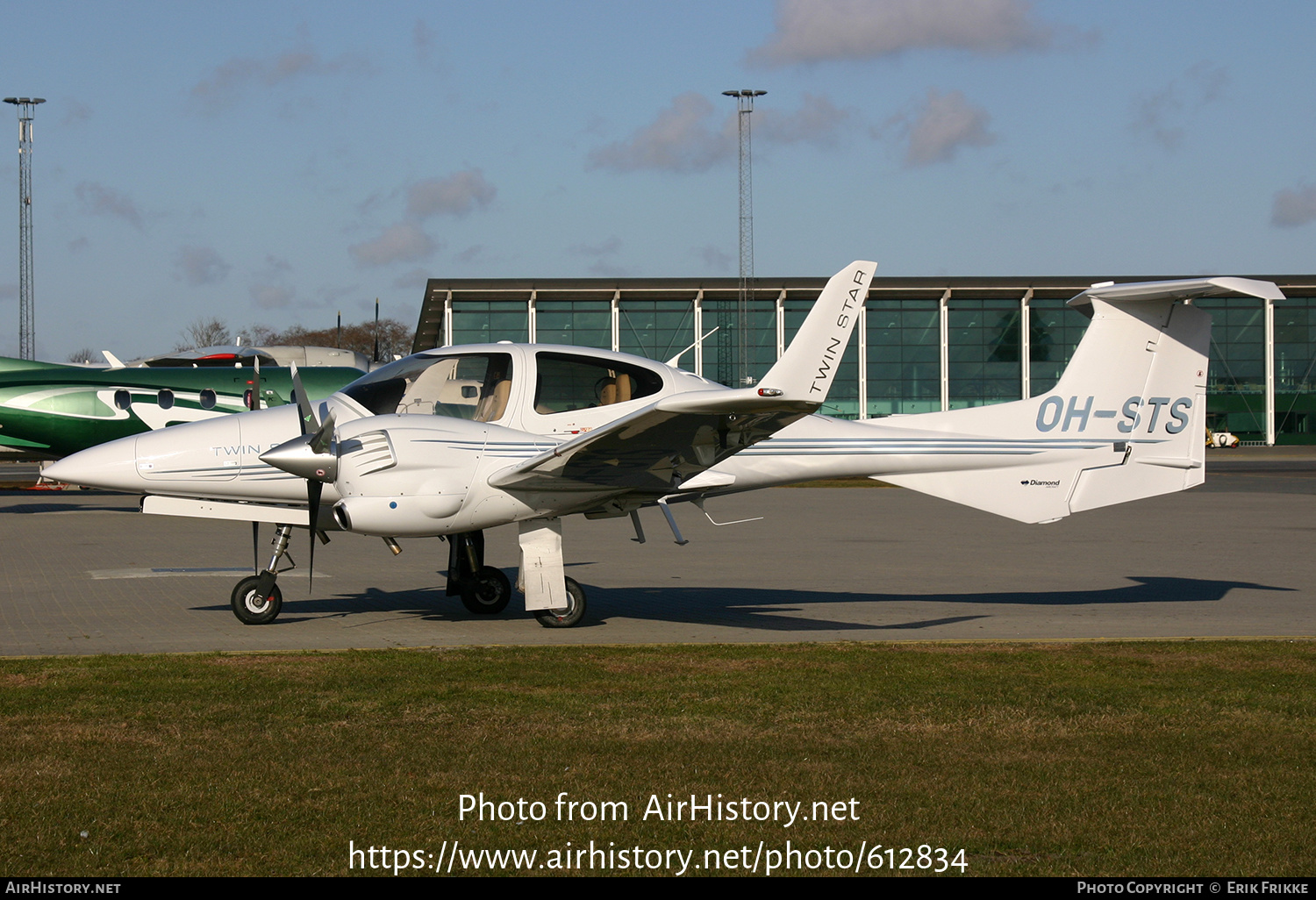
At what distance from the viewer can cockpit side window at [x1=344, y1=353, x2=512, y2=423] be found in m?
11.2

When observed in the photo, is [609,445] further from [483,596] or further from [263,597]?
[263,597]

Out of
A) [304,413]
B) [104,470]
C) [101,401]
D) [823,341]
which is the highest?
[823,341]

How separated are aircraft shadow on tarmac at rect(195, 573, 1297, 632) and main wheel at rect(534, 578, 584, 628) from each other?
0.21 meters

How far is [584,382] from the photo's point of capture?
37.8 feet

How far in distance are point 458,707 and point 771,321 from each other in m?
61.7

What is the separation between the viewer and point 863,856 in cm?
511

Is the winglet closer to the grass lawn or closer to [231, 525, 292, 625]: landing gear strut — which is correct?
the grass lawn

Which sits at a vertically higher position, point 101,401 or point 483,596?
point 101,401

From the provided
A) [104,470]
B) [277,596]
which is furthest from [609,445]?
[104,470]

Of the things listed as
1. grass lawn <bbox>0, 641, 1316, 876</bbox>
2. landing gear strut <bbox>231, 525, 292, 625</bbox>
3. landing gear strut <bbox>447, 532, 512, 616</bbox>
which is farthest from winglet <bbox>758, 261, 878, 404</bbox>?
landing gear strut <bbox>231, 525, 292, 625</bbox>

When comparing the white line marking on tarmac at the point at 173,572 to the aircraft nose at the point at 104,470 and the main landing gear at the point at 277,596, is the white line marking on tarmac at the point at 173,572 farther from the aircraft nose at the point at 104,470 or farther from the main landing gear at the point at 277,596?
the aircraft nose at the point at 104,470

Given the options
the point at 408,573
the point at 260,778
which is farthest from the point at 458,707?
the point at 408,573

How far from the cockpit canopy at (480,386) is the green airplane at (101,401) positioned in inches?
741

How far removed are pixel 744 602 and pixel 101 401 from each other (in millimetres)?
21709
